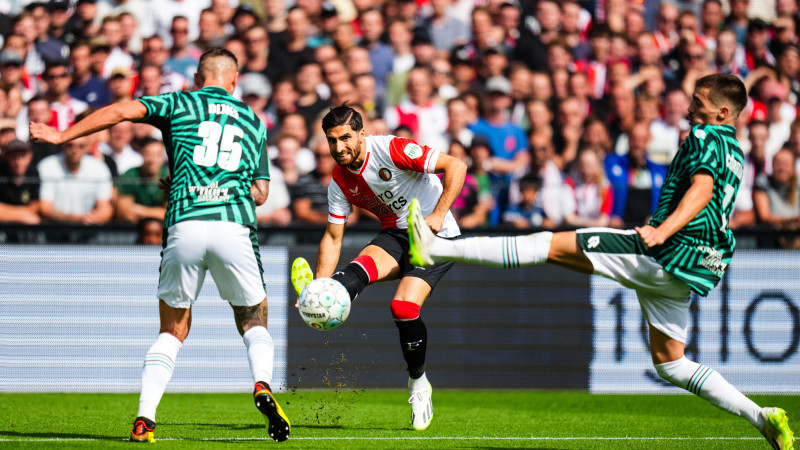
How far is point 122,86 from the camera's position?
1201cm

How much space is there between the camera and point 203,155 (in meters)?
5.84

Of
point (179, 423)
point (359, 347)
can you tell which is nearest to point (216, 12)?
point (359, 347)

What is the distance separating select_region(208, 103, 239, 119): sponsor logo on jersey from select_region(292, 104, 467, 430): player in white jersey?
34.6 inches

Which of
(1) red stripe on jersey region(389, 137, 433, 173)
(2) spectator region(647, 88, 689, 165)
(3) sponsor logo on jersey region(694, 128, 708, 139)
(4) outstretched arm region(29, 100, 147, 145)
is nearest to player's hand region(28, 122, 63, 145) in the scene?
(4) outstretched arm region(29, 100, 147, 145)

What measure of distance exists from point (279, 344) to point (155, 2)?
5.74m

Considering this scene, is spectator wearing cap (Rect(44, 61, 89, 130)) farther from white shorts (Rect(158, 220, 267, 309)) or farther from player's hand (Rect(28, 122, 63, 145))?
player's hand (Rect(28, 122, 63, 145))

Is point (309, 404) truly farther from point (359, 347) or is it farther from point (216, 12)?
point (216, 12)

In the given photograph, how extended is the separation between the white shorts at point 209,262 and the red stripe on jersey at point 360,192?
1.41 m

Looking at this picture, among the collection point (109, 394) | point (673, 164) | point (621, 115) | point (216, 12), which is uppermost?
point (216, 12)

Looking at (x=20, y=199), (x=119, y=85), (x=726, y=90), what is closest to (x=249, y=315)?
(x=726, y=90)

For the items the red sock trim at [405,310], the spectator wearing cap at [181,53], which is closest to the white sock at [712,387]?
the red sock trim at [405,310]

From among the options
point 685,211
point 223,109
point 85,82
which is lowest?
point 685,211

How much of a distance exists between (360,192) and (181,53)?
20.6ft

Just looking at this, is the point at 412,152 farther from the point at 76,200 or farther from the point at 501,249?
the point at 76,200
